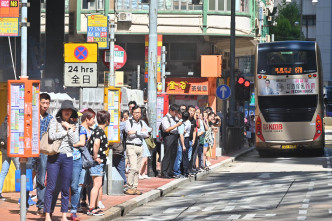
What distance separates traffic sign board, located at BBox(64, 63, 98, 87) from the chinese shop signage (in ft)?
103

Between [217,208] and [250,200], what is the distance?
1.59 meters

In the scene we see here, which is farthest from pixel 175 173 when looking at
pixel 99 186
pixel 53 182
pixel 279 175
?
pixel 53 182

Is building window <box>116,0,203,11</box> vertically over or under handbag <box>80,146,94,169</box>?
over

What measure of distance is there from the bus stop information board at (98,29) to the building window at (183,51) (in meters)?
24.3

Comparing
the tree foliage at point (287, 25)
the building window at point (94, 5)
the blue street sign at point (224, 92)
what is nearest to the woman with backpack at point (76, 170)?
the blue street sign at point (224, 92)

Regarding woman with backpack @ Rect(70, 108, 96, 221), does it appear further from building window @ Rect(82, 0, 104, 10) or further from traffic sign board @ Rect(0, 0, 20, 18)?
building window @ Rect(82, 0, 104, 10)

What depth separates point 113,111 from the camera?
56.6ft

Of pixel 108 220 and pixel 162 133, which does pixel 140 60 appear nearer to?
pixel 162 133

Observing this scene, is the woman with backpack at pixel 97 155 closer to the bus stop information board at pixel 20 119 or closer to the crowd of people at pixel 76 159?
the crowd of people at pixel 76 159

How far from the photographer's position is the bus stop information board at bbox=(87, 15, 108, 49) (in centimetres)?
2355

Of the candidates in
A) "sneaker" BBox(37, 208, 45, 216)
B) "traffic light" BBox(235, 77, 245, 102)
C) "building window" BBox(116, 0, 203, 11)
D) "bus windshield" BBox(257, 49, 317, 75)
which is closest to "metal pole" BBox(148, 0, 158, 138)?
"sneaker" BBox(37, 208, 45, 216)

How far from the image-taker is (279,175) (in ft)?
81.1

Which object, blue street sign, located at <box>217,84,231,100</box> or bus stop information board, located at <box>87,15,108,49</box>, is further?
blue street sign, located at <box>217,84,231,100</box>

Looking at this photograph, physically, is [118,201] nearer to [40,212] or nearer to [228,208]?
[228,208]
